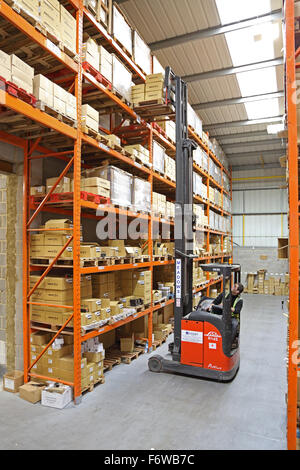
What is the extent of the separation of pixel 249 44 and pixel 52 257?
767 cm

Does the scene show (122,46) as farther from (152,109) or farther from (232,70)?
(232,70)

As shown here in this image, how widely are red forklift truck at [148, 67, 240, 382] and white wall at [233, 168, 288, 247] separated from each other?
43.1 feet

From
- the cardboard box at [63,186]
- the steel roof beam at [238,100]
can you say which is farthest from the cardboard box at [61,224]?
the steel roof beam at [238,100]

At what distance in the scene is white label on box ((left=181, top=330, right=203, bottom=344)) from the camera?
574 centimetres

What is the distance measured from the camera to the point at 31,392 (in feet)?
15.6

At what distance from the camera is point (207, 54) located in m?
9.12

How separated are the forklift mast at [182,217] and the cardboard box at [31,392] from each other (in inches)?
96.7

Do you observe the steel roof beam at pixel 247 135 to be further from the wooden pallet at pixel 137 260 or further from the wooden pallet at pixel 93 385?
the wooden pallet at pixel 93 385

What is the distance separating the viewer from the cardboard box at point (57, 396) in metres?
4.61

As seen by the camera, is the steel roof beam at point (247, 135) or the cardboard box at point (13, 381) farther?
the steel roof beam at point (247, 135)

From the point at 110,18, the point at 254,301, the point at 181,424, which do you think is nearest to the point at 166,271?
the point at 181,424

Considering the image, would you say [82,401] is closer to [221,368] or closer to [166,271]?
[221,368]

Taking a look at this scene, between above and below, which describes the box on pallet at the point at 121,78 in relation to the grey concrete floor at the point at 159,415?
Result: above

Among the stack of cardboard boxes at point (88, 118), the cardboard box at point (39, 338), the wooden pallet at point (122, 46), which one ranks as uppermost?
the wooden pallet at point (122, 46)
